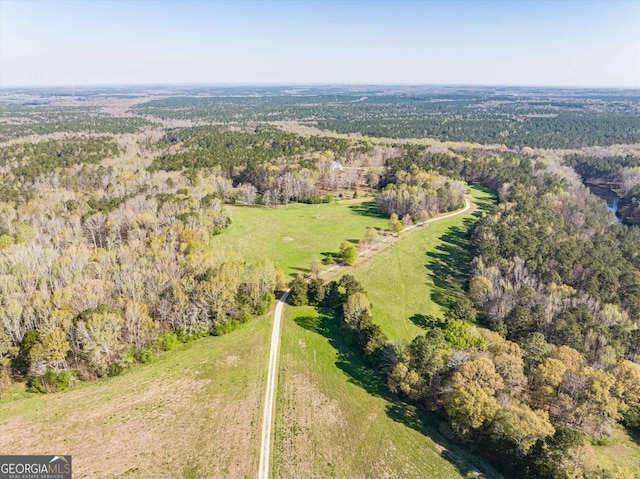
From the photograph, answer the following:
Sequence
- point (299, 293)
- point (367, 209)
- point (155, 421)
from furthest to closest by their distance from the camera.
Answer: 1. point (367, 209)
2. point (299, 293)
3. point (155, 421)

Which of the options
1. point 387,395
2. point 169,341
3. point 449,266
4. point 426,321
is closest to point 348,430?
point 387,395

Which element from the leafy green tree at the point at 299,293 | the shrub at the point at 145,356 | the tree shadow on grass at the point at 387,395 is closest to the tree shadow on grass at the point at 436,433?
the tree shadow on grass at the point at 387,395

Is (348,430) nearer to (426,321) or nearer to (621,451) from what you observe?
(426,321)

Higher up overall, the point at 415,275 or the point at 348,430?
the point at 415,275

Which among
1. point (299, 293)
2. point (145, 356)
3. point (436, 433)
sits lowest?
point (436, 433)

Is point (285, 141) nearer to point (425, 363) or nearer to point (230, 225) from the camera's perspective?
point (230, 225)

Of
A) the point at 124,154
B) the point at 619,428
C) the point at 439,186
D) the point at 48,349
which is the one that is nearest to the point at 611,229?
the point at 439,186
